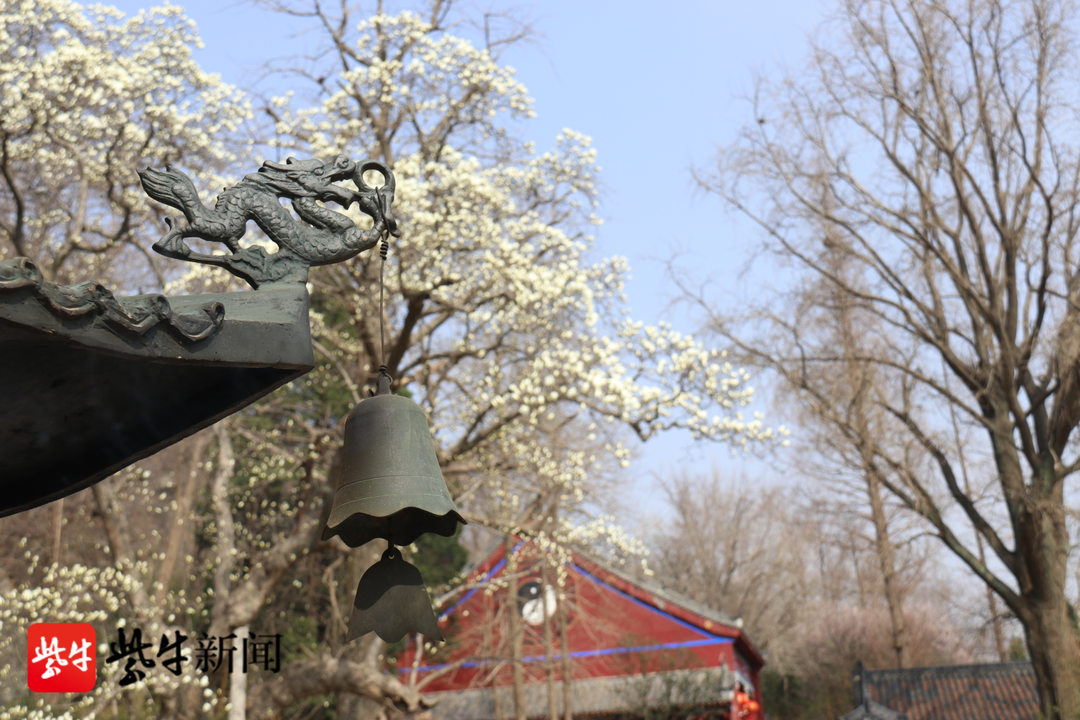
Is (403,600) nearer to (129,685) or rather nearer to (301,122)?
(129,685)

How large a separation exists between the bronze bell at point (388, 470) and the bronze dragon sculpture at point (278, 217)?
789 millimetres

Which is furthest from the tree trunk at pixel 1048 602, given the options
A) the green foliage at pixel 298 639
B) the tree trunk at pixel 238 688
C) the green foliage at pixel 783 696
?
the green foliage at pixel 783 696

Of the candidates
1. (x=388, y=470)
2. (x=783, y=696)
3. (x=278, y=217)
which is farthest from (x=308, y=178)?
(x=783, y=696)

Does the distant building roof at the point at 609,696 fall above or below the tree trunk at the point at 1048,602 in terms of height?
below

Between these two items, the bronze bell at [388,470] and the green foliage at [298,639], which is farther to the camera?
the green foliage at [298,639]

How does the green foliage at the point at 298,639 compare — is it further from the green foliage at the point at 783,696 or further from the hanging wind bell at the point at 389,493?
the green foliage at the point at 783,696

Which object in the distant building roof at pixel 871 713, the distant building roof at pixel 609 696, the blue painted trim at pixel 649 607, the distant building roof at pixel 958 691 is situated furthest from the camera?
the distant building roof at pixel 958 691

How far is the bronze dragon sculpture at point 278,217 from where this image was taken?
3.03 m

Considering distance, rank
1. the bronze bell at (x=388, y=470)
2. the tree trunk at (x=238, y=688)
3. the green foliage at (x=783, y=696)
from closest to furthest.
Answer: the bronze bell at (x=388, y=470) → the tree trunk at (x=238, y=688) → the green foliage at (x=783, y=696)

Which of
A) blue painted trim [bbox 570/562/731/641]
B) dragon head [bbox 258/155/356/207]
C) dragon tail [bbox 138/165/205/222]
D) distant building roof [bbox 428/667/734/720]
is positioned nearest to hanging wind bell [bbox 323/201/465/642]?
dragon head [bbox 258/155/356/207]

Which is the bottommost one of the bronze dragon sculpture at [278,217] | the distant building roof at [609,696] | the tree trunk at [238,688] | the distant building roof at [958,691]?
the distant building roof at [958,691]

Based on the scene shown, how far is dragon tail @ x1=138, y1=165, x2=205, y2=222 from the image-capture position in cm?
302

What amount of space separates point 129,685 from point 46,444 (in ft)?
27.2

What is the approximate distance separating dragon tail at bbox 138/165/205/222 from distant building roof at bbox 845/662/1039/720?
878 inches
